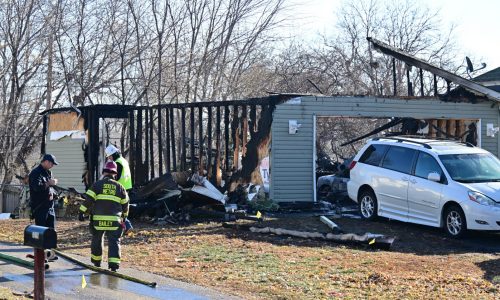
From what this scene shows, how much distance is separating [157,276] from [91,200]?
1371mm

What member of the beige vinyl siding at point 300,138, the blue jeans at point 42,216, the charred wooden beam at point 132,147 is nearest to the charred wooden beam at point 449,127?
the beige vinyl siding at point 300,138

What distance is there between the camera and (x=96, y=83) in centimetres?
2586

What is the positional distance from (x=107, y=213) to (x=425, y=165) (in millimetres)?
6963

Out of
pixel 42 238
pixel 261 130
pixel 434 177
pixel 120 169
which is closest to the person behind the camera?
pixel 42 238

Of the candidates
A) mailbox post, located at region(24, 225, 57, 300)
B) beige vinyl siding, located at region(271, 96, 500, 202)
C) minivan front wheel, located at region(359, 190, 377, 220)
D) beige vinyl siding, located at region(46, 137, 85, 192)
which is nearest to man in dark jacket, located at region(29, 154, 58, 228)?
mailbox post, located at region(24, 225, 57, 300)

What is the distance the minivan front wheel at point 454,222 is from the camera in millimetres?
12573

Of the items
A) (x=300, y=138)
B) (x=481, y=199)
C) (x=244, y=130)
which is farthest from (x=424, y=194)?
(x=244, y=130)

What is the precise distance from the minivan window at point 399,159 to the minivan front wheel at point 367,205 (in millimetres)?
768

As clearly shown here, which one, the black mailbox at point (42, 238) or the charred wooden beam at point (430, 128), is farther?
the charred wooden beam at point (430, 128)

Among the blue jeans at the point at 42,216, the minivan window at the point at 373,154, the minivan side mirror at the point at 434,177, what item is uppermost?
the minivan window at the point at 373,154

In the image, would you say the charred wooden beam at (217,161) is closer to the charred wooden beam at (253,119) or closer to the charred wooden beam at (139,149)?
the charred wooden beam at (253,119)

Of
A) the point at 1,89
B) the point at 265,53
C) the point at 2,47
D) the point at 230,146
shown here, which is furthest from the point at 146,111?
the point at 265,53

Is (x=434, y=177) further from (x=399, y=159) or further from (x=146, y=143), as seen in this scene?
(x=146, y=143)

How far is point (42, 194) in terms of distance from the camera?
10.0m
